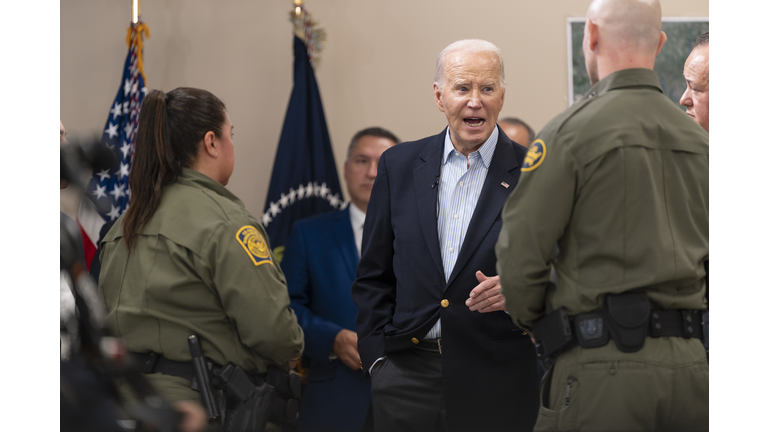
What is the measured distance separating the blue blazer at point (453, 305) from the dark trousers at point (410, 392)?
4 centimetres

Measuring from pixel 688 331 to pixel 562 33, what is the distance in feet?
8.41

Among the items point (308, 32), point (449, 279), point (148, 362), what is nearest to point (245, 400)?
point (148, 362)

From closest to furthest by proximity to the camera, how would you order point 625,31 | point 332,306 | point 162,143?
point 625,31 < point 162,143 < point 332,306

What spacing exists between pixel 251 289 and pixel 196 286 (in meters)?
0.16

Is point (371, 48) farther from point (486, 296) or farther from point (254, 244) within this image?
point (486, 296)

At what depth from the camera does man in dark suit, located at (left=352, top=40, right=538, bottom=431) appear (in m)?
1.91

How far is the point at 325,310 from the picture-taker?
9.70 feet

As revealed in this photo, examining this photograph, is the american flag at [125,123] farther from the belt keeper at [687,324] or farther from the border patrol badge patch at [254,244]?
the belt keeper at [687,324]

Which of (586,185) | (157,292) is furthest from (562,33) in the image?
(157,292)

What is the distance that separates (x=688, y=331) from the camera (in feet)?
4.65

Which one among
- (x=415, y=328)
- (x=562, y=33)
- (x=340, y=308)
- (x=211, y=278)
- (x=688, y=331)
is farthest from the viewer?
(x=562, y=33)

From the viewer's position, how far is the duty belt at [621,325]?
1.37m

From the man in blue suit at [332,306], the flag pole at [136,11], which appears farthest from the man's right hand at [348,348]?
the flag pole at [136,11]
